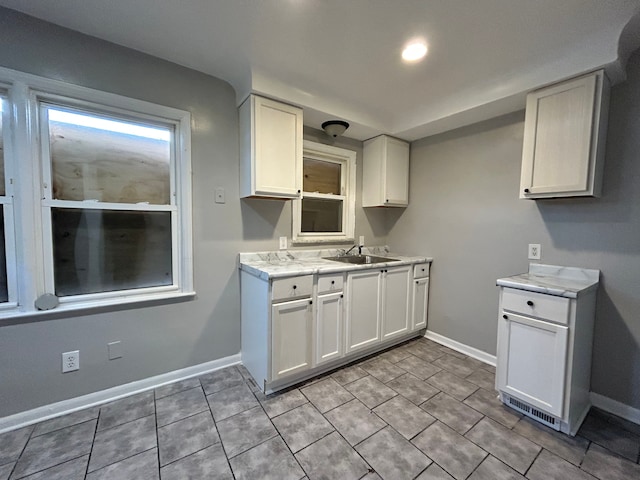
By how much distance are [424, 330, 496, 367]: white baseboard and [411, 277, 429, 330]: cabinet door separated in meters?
0.13

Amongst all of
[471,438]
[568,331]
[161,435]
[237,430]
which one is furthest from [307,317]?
[568,331]

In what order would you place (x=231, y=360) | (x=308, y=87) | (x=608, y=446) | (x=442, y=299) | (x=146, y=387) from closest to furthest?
1. (x=608, y=446)
2. (x=146, y=387)
3. (x=308, y=87)
4. (x=231, y=360)
5. (x=442, y=299)

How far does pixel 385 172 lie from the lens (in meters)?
2.93

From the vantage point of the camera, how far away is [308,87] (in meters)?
2.20

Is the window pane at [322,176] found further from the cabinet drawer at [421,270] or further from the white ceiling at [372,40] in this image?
the cabinet drawer at [421,270]

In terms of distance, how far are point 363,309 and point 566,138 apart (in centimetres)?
193

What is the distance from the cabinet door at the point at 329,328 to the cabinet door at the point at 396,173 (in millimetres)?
1352

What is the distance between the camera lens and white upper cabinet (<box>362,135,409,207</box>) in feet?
9.64

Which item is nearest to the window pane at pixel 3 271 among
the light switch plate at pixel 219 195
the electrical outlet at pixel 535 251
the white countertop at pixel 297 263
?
the light switch plate at pixel 219 195

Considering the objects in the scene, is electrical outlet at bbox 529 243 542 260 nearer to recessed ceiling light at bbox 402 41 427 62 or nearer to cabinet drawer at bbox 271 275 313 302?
recessed ceiling light at bbox 402 41 427 62

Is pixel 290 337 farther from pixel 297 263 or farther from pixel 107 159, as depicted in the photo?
pixel 107 159

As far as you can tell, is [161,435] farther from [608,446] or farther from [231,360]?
[608,446]

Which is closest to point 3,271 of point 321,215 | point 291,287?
point 291,287

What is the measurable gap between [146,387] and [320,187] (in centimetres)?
235
